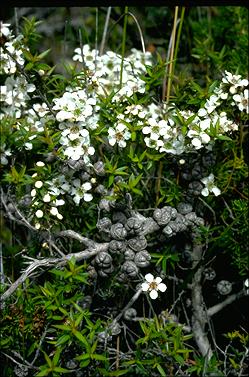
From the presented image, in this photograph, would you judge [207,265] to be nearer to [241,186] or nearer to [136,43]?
[241,186]

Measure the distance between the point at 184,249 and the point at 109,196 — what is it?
0.48 metres

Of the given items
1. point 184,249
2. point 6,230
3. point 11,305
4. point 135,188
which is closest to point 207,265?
point 184,249

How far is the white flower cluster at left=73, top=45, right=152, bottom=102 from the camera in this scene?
8.75 ft

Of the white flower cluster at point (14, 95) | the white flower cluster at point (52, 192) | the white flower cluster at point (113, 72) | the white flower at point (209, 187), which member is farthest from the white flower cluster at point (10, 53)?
the white flower at point (209, 187)

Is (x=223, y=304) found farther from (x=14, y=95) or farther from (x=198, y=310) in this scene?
(x=14, y=95)

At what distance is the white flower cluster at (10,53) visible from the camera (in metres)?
2.60

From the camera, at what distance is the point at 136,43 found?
4023mm

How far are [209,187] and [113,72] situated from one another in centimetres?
72

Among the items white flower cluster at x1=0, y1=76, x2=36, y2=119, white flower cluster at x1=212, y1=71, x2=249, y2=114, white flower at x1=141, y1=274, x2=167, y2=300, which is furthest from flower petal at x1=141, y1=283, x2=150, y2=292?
white flower cluster at x1=0, y1=76, x2=36, y2=119

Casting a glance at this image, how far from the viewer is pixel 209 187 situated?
2.63 meters

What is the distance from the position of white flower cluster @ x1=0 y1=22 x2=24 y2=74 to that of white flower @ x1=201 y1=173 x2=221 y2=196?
0.82 m

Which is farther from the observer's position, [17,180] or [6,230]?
[6,230]

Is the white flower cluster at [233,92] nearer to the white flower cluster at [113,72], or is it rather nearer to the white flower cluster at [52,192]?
the white flower cluster at [113,72]

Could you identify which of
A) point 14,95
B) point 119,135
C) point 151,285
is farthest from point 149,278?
point 14,95
